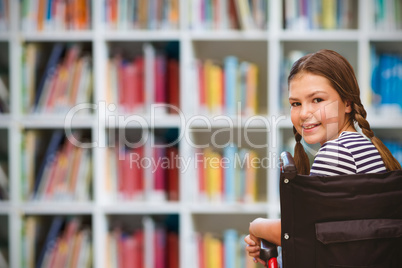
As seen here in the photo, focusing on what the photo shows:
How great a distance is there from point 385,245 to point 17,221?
1.87m

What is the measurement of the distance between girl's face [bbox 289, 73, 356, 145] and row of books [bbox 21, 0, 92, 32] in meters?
1.43

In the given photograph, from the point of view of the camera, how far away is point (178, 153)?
2.35m

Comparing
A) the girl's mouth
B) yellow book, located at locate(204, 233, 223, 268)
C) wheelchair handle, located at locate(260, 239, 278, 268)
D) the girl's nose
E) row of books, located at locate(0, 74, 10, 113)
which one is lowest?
yellow book, located at locate(204, 233, 223, 268)

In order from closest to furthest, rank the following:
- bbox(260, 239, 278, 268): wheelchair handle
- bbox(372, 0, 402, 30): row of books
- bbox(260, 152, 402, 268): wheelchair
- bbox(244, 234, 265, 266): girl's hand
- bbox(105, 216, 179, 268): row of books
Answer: bbox(260, 152, 402, 268): wheelchair
bbox(260, 239, 278, 268): wheelchair handle
bbox(244, 234, 265, 266): girl's hand
bbox(372, 0, 402, 30): row of books
bbox(105, 216, 179, 268): row of books

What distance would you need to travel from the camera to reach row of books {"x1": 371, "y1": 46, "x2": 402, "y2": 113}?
226 cm

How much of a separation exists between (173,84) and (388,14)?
1075mm

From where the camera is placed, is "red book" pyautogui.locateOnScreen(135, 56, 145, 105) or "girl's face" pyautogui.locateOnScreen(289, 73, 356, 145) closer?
"girl's face" pyautogui.locateOnScreen(289, 73, 356, 145)

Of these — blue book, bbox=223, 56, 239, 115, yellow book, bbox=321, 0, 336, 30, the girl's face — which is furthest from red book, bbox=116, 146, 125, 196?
the girl's face

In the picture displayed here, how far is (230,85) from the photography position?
231 centimetres

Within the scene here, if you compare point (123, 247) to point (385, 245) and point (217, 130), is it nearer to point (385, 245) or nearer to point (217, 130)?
point (217, 130)

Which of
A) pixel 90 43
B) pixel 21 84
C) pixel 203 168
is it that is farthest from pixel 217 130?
pixel 21 84

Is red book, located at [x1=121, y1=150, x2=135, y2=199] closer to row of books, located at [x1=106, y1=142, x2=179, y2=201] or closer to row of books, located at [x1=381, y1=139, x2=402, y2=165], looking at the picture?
row of books, located at [x1=106, y1=142, x2=179, y2=201]

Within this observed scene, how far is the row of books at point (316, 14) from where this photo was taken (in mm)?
2289

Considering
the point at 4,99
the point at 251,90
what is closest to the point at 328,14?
the point at 251,90
